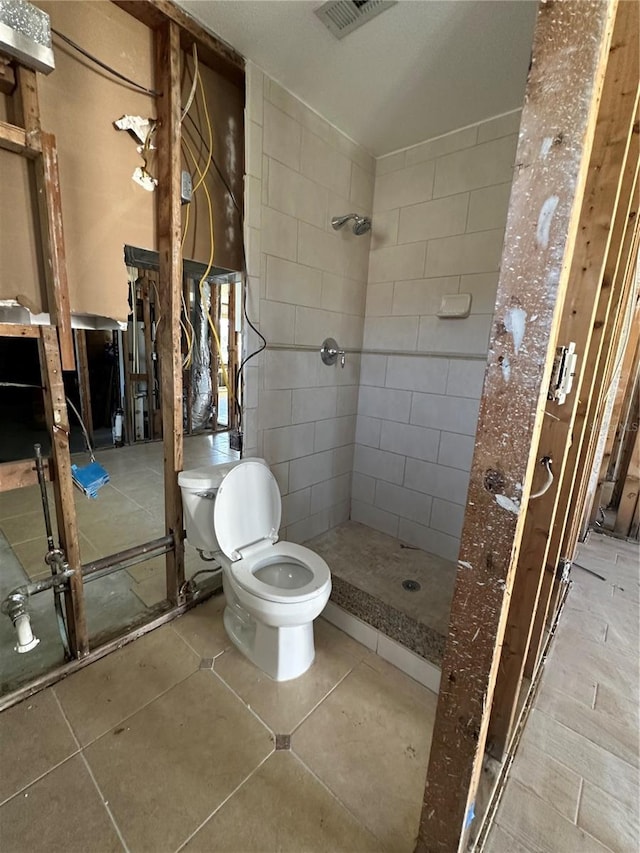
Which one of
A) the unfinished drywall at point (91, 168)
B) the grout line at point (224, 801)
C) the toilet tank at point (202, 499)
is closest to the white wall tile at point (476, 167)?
the unfinished drywall at point (91, 168)

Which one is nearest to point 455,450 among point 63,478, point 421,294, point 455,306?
point 455,306

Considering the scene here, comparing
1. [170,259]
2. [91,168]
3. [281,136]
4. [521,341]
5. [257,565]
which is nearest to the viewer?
[521,341]

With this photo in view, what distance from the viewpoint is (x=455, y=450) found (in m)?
2.25

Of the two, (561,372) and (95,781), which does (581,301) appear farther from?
(95,781)

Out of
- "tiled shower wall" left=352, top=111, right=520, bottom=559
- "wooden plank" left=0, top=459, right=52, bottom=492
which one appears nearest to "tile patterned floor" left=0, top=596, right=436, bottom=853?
"wooden plank" left=0, top=459, right=52, bottom=492

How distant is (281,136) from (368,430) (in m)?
1.73

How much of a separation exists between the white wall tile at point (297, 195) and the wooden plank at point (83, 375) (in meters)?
2.97

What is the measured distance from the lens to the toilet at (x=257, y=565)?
59.4 inches

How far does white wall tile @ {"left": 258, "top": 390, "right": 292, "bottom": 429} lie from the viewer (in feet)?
6.63

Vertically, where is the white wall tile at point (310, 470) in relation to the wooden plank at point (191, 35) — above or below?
below

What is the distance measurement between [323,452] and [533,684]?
5.05 ft

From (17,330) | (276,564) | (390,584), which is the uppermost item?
(17,330)

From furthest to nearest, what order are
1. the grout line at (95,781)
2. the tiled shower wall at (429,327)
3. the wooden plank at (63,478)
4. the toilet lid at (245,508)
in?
the tiled shower wall at (429,327) → the toilet lid at (245,508) → the wooden plank at (63,478) → the grout line at (95,781)

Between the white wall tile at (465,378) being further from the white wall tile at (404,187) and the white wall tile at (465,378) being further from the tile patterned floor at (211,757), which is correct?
the tile patterned floor at (211,757)
